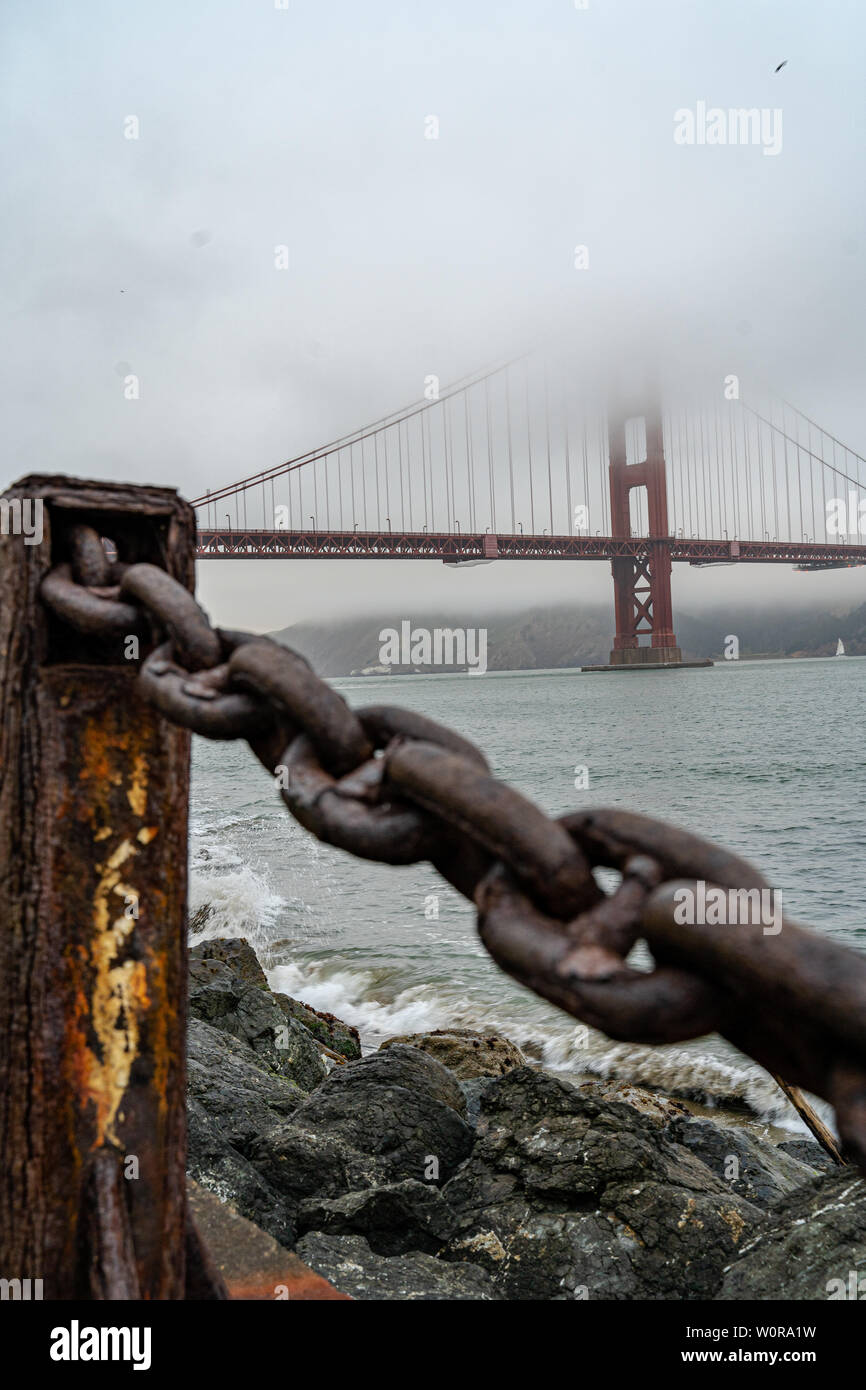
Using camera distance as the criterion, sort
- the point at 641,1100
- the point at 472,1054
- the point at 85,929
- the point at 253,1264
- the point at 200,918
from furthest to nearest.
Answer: the point at 200,918 → the point at 472,1054 → the point at 641,1100 → the point at 253,1264 → the point at 85,929

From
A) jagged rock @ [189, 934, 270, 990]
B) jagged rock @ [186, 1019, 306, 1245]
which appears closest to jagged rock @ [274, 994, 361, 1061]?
jagged rock @ [189, 934, 270, 990]

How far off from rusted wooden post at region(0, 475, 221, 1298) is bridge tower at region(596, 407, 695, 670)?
49.0 m

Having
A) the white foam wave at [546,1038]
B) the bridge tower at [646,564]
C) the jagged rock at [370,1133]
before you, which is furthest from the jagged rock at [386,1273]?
the bridge tower at [646,564]

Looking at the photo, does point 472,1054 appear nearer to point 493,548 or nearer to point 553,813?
point 553,813

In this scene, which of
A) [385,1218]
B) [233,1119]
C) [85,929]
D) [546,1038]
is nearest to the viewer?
[85,929]

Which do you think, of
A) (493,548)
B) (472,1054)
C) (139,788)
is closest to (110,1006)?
(139,788)

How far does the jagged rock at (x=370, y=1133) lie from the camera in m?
3.28

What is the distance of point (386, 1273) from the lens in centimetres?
269

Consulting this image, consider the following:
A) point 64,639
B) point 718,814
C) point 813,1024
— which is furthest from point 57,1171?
point 718,814

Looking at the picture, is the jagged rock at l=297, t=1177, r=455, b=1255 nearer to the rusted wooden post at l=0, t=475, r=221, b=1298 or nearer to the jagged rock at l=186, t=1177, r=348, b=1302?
the jagged rock at l=186, t=1177, r=348, b=1302

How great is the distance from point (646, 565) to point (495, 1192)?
162 ft

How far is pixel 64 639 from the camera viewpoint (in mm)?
1209

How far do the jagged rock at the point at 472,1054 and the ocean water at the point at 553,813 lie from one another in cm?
149
